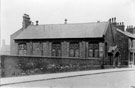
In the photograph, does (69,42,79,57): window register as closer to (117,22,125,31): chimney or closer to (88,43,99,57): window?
(88,43,99,57): window

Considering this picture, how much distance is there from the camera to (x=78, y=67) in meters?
22.8

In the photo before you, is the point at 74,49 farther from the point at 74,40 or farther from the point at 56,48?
the point at 56,48

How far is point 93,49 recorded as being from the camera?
97.7ft

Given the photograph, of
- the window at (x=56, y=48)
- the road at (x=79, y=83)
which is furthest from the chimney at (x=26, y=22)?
the road at (x=79, y=83)

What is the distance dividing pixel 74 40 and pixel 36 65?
14.4 m

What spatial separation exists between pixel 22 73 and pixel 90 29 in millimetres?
17975

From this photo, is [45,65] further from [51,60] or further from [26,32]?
[26,32]

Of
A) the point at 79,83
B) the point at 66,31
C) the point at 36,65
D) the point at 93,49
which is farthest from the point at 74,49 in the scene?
the point at 79,83

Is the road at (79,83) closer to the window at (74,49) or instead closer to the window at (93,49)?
the window at (93,49)

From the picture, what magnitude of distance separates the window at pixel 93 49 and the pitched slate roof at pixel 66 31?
4.31 feet

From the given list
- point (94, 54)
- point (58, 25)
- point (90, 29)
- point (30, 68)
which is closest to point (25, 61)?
point (30, 68)

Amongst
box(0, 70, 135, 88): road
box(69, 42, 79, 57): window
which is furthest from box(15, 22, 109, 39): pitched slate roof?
box(0, 70, 135, 88): road

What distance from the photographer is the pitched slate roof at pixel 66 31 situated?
101 feet

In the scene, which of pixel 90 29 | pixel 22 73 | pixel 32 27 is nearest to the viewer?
pixel 22 73
